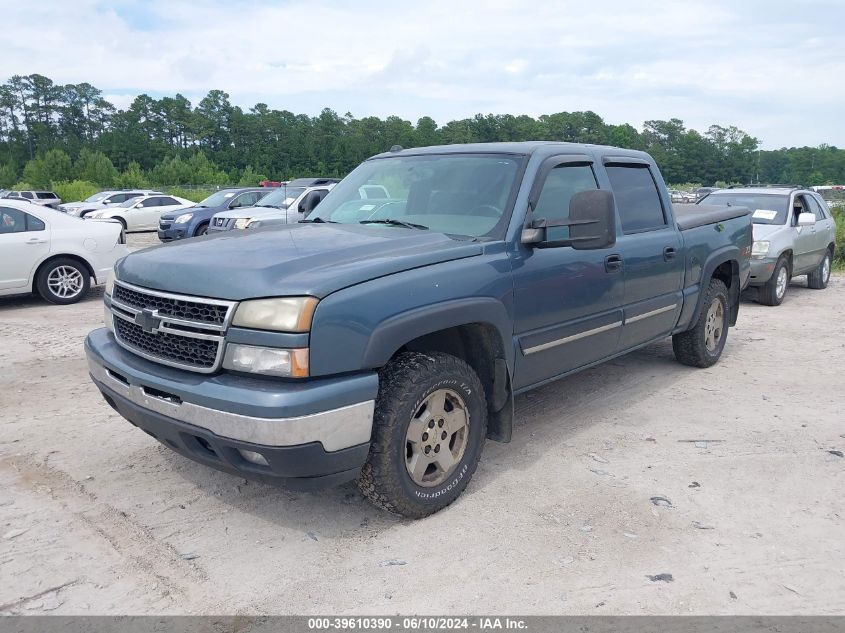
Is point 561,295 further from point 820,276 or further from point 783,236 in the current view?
point 820,276

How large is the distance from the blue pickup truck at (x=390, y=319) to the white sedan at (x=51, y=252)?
21.3 feet

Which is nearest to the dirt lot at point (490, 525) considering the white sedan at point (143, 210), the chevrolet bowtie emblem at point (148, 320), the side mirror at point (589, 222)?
the chevrolet bowtie emblem at point (148, 320)

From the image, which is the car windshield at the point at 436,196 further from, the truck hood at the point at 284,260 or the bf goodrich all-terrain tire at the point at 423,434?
the bf goodrich all-terrain tire at the point at 423,434

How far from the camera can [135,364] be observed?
11.4 feet

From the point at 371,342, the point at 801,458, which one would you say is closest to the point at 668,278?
the point at 801,458

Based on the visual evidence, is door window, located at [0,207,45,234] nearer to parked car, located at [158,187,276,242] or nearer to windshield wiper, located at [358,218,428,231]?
windshield wiper, located at [358,218,428,231]

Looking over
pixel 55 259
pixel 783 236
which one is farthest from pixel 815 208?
pixel 55 259

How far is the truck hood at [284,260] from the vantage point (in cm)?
308

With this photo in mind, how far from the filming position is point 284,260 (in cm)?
329

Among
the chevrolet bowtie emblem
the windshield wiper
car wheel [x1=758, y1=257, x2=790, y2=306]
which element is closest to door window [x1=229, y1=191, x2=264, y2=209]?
car wheel [x1=758, y1=257, x2=790, y2=306]

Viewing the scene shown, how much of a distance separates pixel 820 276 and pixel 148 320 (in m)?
12.1

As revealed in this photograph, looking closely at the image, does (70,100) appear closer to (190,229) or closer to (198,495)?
(190,229)

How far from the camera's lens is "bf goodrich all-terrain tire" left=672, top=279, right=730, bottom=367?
6.27 metres

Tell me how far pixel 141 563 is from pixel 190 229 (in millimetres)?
16299
